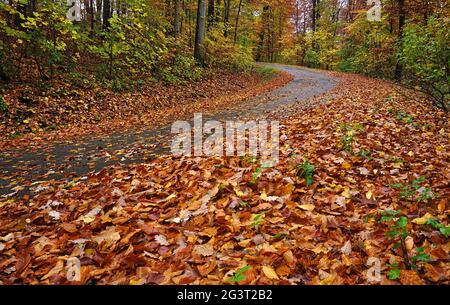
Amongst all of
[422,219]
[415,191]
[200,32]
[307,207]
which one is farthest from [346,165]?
[200,32]

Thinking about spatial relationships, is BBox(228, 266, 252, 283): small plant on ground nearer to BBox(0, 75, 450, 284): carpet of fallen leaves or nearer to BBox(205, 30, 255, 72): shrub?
BBox(0, 75, 450, 284): carpet of fallen leaves

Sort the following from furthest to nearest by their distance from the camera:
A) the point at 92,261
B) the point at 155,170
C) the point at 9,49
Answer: the point at 9,49
the point at 155,170
the point at 92,261

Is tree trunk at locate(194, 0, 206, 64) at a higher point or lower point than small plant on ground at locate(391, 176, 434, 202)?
higher

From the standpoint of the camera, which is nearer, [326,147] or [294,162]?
[294,162]

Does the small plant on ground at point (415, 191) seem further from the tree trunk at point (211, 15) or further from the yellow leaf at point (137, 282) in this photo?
the tree trunk at point (211, 15)

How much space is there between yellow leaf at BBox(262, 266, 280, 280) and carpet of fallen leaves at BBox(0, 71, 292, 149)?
6.40 metres

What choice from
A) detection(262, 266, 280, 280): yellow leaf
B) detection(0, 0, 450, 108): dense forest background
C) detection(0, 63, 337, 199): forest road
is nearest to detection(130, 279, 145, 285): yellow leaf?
detection(262, 266, 280, 280): yellow leaf

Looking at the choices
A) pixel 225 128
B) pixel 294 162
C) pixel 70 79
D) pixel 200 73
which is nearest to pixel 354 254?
pixel 294 162

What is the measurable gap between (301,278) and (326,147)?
301 centimetres

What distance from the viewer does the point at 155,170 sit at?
195 inches

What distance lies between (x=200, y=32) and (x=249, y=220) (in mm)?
13829

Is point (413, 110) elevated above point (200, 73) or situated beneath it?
situated beneath

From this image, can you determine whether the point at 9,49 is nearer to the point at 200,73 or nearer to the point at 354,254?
the point at 200,73

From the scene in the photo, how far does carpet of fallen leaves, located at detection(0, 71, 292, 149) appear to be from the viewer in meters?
7.99
